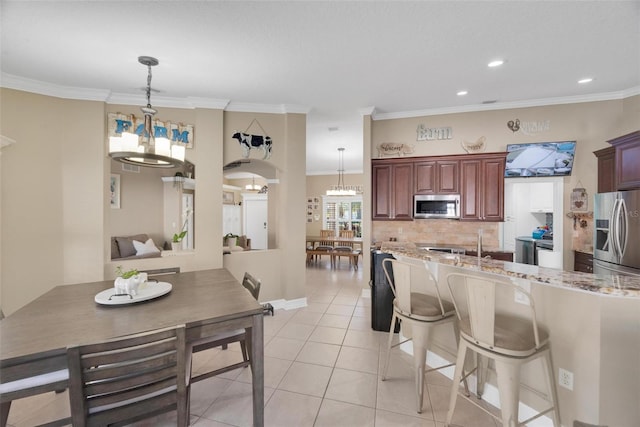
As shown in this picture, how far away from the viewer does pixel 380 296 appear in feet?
10.6

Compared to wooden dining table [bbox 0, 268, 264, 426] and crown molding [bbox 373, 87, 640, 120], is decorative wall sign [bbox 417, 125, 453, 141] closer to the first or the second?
crown molding [bbox 373, 87, 640, 120]

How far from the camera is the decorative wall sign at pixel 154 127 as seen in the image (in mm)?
3545

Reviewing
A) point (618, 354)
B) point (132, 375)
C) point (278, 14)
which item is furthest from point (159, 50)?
point (618, 354)

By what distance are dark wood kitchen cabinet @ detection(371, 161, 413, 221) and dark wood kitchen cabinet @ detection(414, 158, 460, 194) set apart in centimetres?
14

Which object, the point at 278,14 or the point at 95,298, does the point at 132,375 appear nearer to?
the point at 95,298

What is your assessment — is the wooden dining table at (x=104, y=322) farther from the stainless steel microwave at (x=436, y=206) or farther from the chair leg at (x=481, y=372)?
the stainless steel microwave at (x=436, y=206)

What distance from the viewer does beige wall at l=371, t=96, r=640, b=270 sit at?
374 cm

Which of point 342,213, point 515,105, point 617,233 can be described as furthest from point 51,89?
point 342,213

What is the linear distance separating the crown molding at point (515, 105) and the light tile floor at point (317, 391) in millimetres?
3402

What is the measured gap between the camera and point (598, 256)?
3.29 metres

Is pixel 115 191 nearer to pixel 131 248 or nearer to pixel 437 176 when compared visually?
pixel 131 248

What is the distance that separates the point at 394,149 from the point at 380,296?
256cm

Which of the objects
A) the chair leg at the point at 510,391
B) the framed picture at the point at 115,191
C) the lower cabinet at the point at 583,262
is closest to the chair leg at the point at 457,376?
the chair leg at the point at 510,391

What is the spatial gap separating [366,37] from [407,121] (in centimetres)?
238
